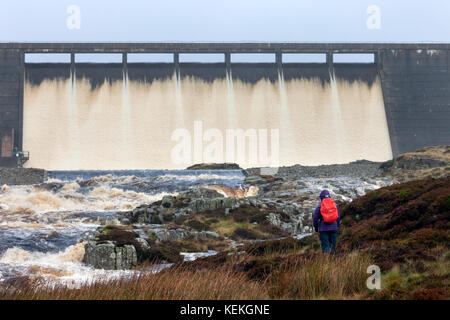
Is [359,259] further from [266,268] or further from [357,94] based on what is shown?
[357,94]

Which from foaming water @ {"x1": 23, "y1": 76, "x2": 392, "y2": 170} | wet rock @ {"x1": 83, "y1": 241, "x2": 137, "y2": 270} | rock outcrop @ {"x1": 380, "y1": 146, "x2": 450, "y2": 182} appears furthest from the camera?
foaming water @ {"x1": 23, "y1": 76, "x2": 392, "y2": 170}

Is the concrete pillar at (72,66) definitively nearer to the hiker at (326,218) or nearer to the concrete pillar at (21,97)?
the concrete pillar at (21,97)

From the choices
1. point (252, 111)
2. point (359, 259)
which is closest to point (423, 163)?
point (252, 111)

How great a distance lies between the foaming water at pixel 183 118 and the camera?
47.1 meters

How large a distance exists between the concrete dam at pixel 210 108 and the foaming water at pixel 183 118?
0.08 meters

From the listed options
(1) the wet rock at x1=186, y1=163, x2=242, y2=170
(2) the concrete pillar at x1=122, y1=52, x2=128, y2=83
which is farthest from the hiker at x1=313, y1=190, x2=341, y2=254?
(2) the concrete pillar at x1=122, y1=52, x2=128, y2=83

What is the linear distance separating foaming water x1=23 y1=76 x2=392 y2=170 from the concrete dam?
79mm

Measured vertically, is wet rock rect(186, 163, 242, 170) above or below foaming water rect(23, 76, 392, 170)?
below

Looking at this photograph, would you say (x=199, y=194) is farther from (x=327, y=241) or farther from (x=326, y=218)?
(x=326, y=218)

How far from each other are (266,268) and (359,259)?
155 cm

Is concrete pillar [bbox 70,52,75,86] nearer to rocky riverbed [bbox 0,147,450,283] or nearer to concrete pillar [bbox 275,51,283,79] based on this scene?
rocky riverbed [bbox 0,147,450,283]

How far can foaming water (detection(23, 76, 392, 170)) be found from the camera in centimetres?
4712

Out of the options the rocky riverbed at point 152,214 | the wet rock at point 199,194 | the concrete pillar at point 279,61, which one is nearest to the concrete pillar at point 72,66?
the rocky riverbed at point 152,214

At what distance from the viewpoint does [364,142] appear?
49.3 meters
